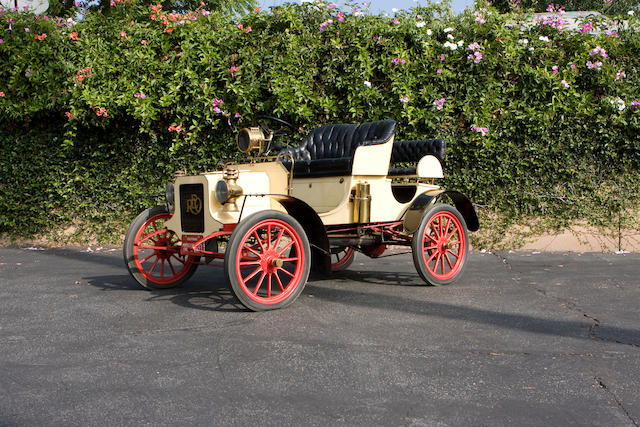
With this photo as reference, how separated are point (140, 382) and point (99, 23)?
6830mm

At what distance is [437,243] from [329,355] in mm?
2552

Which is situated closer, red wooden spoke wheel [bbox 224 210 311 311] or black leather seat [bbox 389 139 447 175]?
red wooden spoke wheel [bbox 224 210 311 311]

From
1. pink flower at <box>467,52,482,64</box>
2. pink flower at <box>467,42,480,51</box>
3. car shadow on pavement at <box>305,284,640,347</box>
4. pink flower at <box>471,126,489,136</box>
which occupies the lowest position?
car shadow on pavement at <box>305,284,640,347</box>

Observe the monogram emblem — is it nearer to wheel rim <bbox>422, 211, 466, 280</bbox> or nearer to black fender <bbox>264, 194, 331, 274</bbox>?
black fender <bbox>264, 194, 331, 274</bbox>

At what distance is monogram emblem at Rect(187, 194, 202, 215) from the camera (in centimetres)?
466

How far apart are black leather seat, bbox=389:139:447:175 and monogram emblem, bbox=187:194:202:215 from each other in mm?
2096

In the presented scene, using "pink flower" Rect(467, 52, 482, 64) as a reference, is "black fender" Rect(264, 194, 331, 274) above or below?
below

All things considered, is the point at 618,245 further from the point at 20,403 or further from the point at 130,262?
the point at 20,403

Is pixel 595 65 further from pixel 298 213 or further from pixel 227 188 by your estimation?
pixel 227 188

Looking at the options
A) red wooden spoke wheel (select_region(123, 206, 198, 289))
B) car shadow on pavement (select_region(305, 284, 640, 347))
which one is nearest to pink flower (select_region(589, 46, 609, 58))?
car shadow on pavement (select_region(305, 284, 640, 347))

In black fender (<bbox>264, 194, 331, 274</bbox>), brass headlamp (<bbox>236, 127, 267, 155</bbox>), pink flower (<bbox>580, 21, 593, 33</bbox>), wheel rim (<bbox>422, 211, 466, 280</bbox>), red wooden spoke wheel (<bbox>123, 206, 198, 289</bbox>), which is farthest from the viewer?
pink flower (<bbox>580, 21, 593, 33</bbox>)

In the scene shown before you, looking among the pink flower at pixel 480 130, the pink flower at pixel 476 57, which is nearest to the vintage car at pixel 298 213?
the pink flower at pixel 480 130

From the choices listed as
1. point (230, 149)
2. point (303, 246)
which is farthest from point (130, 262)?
point (230, 149)

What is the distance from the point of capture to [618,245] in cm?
783
